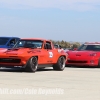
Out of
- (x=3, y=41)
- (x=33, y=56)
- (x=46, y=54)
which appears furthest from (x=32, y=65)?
(x=3, y=41)

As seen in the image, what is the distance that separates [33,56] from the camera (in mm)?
14117

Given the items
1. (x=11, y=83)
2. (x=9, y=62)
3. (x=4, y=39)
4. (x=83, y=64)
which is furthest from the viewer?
(x=4, y=39)

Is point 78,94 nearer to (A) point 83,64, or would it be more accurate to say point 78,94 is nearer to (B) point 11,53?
(B) point 11,53

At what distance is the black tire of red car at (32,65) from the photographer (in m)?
13.9

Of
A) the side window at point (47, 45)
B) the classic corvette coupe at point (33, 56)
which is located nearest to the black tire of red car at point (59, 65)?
the classic corvette coupe at point (33, 56)

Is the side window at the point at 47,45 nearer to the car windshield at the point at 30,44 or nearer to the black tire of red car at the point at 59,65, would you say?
the car windshield at the point at 30,44

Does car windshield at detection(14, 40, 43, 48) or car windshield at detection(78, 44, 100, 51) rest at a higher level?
car windshield at detection(14, 40, 43, 48)

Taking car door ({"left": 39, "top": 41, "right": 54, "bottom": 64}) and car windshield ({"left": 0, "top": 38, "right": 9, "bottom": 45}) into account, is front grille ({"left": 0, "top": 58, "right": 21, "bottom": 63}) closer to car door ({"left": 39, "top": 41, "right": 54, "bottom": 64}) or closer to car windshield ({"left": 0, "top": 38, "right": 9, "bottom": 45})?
car door ({"left": 39, "top": 41, "right": 54, "bottom": 64})

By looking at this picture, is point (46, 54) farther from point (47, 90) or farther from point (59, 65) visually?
point (47, 90)

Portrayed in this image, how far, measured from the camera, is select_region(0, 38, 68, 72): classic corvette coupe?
1392cm

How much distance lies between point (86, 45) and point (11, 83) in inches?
409

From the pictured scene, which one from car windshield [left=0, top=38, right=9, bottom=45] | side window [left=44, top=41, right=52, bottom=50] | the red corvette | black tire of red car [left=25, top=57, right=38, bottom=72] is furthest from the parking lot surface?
car windshield [left=0, top=38, right=9, bottom=45]

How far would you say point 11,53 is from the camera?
46.0 ft

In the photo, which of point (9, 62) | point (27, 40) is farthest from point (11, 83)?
point (27, 40)
